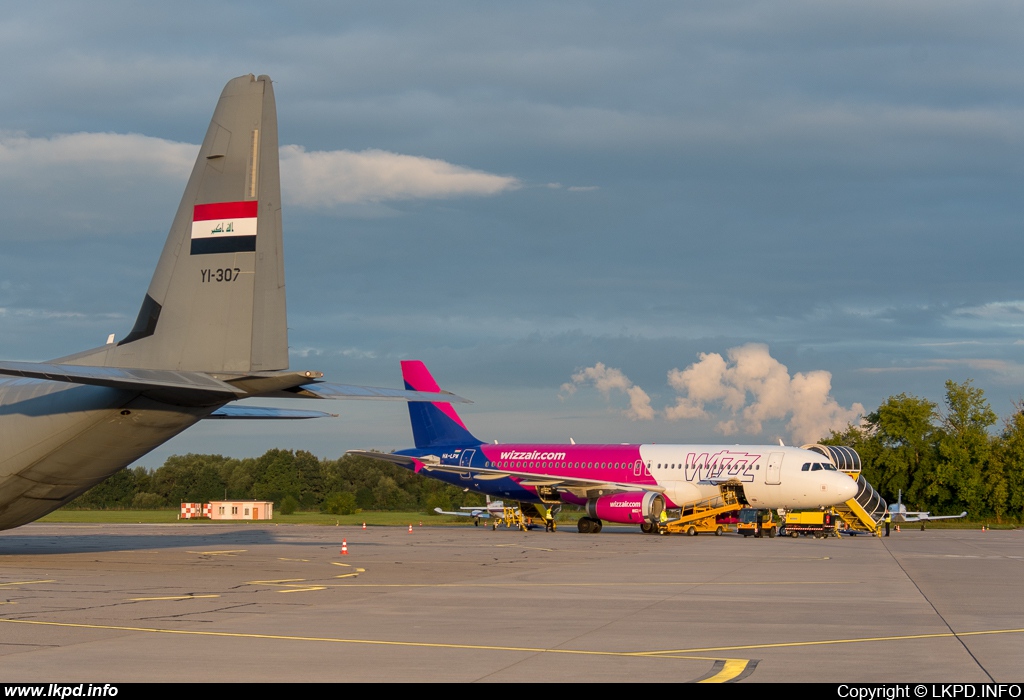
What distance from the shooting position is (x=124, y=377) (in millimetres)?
18031

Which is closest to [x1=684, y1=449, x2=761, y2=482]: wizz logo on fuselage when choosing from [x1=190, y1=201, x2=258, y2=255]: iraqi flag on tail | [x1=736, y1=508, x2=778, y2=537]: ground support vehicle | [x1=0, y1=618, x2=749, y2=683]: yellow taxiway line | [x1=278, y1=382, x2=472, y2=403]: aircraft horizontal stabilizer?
[x1=736, y1=508, x2=778, y2=537]: ground support vehicle

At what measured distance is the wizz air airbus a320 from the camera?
44656 millimetres

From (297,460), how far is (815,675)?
9503 centimetres

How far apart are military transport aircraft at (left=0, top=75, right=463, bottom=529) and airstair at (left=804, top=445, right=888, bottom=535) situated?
31992 mm

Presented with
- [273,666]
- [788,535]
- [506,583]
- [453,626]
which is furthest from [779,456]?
[273,666]

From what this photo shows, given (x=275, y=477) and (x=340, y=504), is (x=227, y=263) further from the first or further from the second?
(x=275, y=477)

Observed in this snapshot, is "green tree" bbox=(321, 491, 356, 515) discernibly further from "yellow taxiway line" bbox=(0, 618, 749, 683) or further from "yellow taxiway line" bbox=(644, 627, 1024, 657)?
"yellow taxiway line" bbox=(644, 627, 1024, 657)

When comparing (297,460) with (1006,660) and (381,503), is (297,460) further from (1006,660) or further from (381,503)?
(1006,660)

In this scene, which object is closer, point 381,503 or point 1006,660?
point 1006,660

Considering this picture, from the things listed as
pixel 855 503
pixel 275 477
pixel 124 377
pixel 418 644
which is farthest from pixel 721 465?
pixel 275 477

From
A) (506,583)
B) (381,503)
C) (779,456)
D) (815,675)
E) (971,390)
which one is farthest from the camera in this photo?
(381,503)

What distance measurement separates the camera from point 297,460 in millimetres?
101438

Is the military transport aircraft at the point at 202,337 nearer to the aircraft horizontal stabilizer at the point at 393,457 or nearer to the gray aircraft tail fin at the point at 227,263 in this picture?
the gray aircraft tail fin at the point at 227,263

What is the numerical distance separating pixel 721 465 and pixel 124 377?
32844 mm
